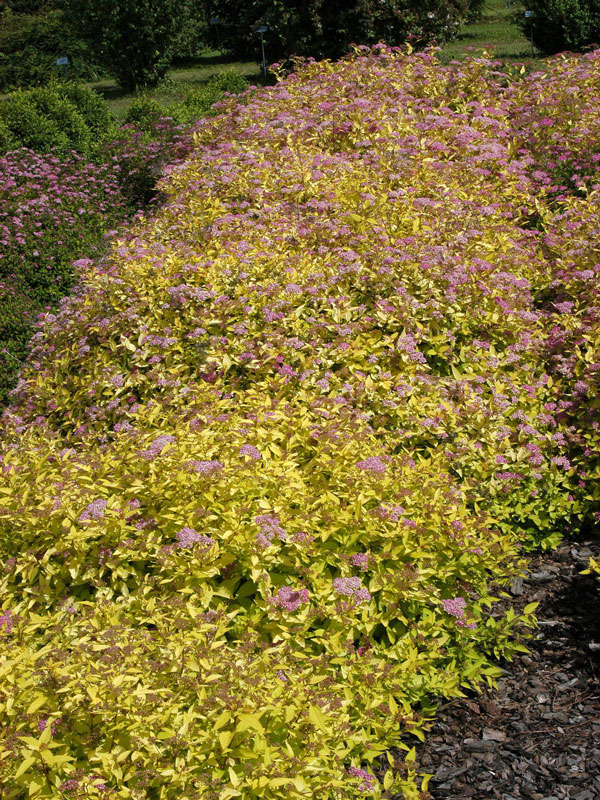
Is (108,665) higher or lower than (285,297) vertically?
lower

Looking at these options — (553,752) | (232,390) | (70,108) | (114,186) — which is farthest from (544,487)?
(70,108)

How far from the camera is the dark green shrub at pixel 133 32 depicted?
13.2 metres

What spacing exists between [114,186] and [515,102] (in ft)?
13.7

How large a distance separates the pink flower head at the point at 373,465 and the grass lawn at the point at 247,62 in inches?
420

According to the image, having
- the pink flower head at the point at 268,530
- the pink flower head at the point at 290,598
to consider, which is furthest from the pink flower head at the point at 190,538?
the pink flower head at the point at 290,598

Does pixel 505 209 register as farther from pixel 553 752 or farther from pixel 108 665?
pixel 108 665

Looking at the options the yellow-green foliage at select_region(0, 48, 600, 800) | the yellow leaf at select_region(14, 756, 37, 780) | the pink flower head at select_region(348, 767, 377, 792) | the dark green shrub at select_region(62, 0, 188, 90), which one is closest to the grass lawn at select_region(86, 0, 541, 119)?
the dark green shrub at select_region(62, 0, 188, 90)

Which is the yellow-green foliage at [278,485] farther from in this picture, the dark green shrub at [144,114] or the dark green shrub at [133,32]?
the dark green shrub at [133,32]

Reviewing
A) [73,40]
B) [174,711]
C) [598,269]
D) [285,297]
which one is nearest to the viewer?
[174,711]

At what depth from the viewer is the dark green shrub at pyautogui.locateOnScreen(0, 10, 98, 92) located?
1658cm

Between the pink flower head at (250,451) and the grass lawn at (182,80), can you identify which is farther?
the grass lawn at (182,80)

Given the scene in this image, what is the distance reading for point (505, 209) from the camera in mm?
4750

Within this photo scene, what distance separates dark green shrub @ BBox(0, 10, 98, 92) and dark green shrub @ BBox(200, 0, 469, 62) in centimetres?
599

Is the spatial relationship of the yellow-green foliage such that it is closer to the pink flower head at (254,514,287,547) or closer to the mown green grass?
the pink flower head at (254,514,287,547)
